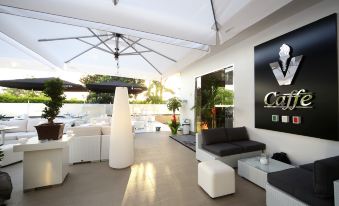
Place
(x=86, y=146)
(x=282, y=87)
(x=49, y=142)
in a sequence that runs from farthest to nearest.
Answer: (x=86, y=146)
(x=282, y=87)
(x=49, y=142)

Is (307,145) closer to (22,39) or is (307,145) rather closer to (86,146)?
(86,146)

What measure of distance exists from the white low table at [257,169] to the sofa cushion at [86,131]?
11.4ft

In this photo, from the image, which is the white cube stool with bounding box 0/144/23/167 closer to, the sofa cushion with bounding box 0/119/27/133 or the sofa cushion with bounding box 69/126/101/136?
the sofa cushion with bounding box 69/126/101/136

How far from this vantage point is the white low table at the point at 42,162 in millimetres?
2645

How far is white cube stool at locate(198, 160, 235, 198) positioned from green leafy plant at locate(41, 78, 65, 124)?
9.41 ft

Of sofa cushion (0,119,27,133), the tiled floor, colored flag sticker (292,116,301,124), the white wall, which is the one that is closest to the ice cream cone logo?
the white wall

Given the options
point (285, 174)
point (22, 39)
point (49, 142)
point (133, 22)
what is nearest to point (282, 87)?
point (285, 174)

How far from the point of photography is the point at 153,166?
3.76 meters

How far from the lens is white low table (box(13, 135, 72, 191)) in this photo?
2645 millimetres

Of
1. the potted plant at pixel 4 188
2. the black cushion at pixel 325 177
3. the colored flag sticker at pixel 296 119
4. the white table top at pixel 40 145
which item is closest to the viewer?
the black cushion at pixel 325 177

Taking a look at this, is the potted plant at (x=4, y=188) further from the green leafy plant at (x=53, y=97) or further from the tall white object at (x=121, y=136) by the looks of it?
the tall white object at (x=121, y=136)

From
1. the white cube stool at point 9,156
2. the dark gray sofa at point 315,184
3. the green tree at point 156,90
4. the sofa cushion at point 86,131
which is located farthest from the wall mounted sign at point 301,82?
the green tree at point 156,90

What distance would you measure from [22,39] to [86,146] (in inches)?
99.8

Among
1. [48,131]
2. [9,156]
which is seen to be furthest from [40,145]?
[9,156]
